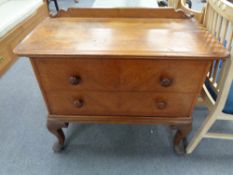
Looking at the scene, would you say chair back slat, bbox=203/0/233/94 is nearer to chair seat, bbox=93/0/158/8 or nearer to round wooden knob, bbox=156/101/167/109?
round wooden knob, bbox=156/101/167/109

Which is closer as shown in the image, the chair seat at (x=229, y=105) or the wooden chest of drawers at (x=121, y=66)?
the wooden chest of drawers at (x=121, y=66)

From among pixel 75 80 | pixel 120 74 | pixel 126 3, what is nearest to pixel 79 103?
pixel 75 80

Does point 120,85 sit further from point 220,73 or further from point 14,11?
point 14,11

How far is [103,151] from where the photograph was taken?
1362 mm

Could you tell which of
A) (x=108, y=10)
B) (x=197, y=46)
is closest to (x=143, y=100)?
(x=197, y=46)

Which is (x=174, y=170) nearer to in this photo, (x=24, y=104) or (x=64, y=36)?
(x=64, y=36)

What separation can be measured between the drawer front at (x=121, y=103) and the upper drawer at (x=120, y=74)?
0.14ft

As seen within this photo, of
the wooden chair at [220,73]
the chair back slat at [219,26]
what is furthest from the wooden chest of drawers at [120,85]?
the chair back slat at [219,26]

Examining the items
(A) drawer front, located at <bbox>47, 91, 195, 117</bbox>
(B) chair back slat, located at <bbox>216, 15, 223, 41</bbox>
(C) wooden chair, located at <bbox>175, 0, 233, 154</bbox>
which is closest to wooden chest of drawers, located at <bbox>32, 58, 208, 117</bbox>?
(A) drawer front, located at <bbox>47, 91, 195, 117</bbox>

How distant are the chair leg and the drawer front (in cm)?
14

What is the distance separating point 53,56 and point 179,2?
1226 millimetres

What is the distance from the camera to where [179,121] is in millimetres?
1116

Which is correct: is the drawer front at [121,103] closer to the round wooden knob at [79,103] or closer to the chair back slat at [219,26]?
the round wooden knob at [79,103]

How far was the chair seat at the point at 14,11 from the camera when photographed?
212cm
